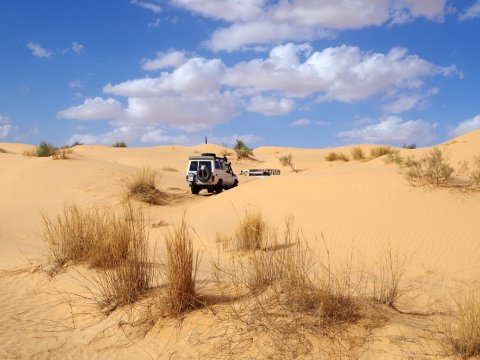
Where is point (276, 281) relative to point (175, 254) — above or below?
below

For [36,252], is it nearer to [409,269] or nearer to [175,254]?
[175,254]

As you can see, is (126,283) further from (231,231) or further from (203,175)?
(203,175)

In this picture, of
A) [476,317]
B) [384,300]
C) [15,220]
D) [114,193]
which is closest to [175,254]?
[384,300]

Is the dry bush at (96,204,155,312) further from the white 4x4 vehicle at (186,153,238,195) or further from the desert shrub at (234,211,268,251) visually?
the white 4x4 vehicle at (186,153,238,195)

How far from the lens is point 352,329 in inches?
163

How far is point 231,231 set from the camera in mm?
11336

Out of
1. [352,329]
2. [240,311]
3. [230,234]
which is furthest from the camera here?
[230,234]

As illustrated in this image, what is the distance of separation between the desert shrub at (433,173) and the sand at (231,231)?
30cm

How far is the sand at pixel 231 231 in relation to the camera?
4.27 m

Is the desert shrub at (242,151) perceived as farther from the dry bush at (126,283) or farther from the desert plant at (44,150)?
the dry bush at (126,283)

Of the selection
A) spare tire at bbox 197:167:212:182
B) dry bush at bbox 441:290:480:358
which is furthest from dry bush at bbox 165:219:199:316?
spare tire at bbox 197:167:212:182

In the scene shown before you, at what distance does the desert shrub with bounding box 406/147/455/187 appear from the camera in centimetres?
1159

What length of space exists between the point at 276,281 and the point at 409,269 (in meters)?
4.37

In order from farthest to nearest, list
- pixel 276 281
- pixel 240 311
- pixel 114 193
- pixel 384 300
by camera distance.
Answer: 1. pixel 114 193
2. pixel 384 300
3. pixel 276 281
4. pixel 240 311
